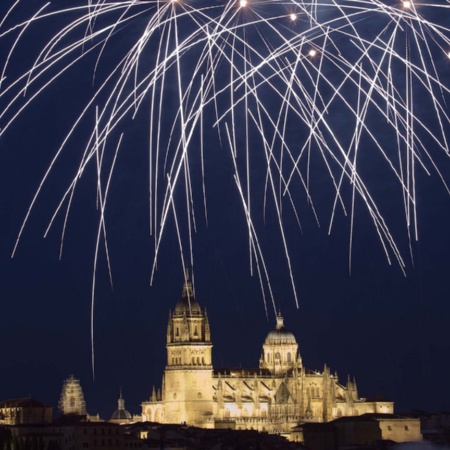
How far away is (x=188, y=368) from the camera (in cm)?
10781

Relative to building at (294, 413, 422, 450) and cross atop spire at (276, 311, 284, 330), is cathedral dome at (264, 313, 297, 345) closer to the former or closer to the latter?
cross atop spire at (276, 311, 284, 330)

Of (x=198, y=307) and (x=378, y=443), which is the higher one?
(x=198, y=307)

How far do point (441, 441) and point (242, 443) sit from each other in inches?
623

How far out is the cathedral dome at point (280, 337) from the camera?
119 m

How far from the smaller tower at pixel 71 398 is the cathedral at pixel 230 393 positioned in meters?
24.0

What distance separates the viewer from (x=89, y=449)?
257 ft

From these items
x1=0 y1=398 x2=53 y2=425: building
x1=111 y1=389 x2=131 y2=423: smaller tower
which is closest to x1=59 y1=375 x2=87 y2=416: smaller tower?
x1=111 y1=389 x2=131 y2=423: smaller tower

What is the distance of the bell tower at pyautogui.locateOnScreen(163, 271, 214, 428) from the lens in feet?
350

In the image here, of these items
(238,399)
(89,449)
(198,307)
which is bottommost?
(89,449)

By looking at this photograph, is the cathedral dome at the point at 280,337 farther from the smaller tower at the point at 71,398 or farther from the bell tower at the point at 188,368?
the smaller tower at the point at 71,398

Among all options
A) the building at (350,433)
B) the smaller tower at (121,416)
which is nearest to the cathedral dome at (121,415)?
the smaller tower at (121,416)

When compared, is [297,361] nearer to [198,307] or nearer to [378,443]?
[198,307]

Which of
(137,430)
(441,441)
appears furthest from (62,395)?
(441,441)

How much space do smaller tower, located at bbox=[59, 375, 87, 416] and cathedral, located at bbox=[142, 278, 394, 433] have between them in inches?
943
